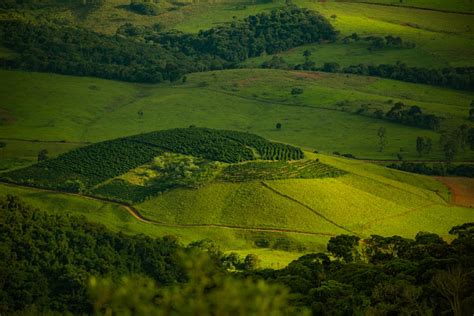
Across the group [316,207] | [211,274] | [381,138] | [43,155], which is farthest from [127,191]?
[211,274]

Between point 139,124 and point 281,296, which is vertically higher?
point 281,296

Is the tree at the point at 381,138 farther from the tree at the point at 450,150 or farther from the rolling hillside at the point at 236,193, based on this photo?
the rolling hillside at the point at 236,193

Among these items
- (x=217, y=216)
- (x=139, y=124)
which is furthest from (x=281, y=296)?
(x=139, y=124)

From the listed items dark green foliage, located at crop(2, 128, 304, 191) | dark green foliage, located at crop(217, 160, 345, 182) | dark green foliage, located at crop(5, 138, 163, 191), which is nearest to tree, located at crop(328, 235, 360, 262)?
dark green foliage, located at crop(217, 160, 345, 182)

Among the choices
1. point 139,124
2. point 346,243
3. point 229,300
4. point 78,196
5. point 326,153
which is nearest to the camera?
point 229,300

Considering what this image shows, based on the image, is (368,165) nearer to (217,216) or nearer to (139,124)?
(217,216)

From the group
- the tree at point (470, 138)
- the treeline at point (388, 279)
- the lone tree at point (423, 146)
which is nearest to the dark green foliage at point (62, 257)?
the treeline at point (388, 279)
